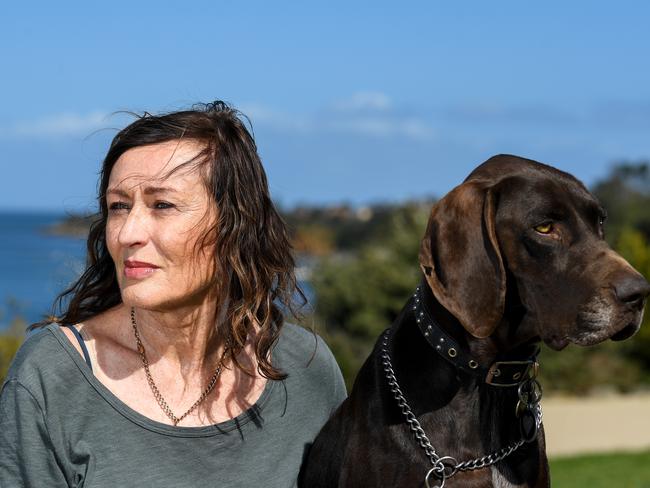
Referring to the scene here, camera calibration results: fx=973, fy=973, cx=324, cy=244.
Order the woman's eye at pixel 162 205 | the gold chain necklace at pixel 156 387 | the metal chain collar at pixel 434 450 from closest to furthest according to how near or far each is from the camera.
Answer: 1. the metal chain collar at pixel 434 450
2. the woman's eye at pixel 162 205
3. the gold chain necklace at pixel 156 387

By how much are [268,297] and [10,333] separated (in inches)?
217

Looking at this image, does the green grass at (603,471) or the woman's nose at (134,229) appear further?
the green grass at (603,471)

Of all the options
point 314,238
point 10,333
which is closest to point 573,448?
point 10,333

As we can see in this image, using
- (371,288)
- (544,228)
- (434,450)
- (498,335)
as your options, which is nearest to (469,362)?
(498,335)

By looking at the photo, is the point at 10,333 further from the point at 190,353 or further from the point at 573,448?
the point at 573,448

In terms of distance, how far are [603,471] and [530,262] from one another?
8264mm

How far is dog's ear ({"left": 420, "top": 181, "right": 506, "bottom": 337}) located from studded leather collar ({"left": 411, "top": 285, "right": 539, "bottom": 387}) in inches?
5.7

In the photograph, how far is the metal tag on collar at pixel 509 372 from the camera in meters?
3.15

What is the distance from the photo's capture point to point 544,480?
3.28 metres

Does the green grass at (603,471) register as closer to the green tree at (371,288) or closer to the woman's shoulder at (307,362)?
the green tree at (371,288)

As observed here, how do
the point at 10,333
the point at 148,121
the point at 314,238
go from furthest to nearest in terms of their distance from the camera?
the point at 314,238 → the point at 10,333 → the point at 148,121

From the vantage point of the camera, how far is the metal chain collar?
310cm

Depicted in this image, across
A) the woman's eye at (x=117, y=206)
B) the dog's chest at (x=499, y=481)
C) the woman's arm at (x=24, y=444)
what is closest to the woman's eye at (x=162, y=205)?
the woman's eye at (x=117, y=206)

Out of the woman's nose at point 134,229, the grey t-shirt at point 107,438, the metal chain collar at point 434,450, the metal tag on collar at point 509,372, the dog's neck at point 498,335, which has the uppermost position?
the woman's nose at point 134,229
